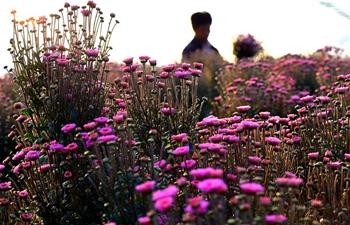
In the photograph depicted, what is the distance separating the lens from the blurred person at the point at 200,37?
11633mm

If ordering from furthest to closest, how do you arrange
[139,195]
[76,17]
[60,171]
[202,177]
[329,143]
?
[76,17] → [329,143] → [60,171] → [139,195] → [202,177]

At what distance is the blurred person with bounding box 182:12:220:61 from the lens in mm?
11633

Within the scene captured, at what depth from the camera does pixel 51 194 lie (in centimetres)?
340

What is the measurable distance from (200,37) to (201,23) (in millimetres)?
501

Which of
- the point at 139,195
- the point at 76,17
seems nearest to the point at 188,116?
the point at 76,17

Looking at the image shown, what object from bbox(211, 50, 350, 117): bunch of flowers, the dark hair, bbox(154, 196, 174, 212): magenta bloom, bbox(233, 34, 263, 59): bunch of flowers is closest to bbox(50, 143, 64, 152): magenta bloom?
bbox(154, 196, 174, 212): magenta bloom

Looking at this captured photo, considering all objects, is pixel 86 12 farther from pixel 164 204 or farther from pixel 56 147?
pixel 164 204

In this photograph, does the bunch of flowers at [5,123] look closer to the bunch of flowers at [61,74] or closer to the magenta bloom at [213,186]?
the bunch of flowers at [61,74]

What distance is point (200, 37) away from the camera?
12102 millimetres

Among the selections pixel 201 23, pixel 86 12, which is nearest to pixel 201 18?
pixel 201 23

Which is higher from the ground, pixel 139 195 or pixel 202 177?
pixel 202 177

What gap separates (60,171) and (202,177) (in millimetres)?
1674

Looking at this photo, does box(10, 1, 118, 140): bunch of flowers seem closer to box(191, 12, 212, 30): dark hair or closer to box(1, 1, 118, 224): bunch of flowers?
box(1, 1, 118, 224): bunch of flowers

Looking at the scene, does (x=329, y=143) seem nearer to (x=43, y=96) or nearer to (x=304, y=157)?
(x=304, y=157)
